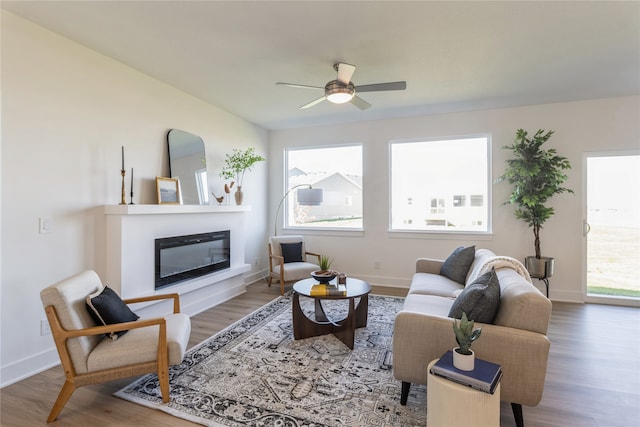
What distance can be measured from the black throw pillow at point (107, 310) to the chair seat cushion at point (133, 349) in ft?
0.30

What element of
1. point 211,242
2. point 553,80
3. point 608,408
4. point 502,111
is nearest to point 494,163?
point 502,111

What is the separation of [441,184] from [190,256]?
3927mm

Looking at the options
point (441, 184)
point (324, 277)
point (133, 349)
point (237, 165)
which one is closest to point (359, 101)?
point (324, 277)

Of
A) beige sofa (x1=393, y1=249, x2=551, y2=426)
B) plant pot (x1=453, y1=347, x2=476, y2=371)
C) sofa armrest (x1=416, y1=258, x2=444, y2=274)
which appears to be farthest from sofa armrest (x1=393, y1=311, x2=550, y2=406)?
sofa armrest (x1=416, y1=258, x2=444, y2=274)

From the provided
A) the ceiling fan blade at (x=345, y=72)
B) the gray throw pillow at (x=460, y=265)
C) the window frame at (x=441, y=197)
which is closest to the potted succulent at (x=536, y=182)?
the window frame at (x=441, y=197)

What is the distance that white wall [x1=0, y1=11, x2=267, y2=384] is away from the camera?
2.32m

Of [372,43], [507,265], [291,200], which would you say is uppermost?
[372,43]

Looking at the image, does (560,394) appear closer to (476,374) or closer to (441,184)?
(476,374)

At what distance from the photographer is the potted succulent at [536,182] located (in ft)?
13.2

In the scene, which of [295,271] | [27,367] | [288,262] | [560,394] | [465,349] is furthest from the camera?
[288,262]

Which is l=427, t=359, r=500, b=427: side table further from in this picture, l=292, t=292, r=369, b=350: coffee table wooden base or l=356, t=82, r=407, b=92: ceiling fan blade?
l=356, t=82, r=407, b=92: ceiling fan blade

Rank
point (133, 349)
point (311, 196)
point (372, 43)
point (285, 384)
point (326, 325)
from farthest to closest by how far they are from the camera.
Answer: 1. point (311, 196)
2. point (326, 325)
3. point (372, 43)
4. point (285, 384)
5. point (133, 349)

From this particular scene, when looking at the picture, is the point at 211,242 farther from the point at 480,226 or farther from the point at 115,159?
the point at 480,226

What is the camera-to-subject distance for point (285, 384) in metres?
2.26
